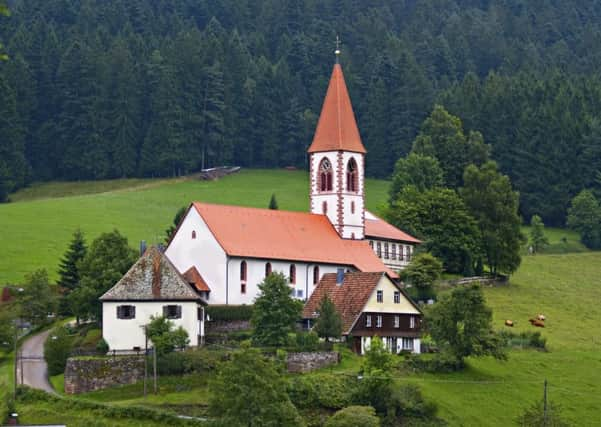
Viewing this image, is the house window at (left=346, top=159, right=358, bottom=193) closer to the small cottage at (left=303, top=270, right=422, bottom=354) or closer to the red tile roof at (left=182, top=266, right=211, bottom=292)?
the small cottage at (left=303, top=270, right=422, bottom=354)

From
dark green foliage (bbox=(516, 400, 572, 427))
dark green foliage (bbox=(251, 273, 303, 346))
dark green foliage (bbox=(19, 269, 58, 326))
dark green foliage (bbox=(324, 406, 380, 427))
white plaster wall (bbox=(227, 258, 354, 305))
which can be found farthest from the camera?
dark green foliage (bbox=(19, 269, 58, 326))

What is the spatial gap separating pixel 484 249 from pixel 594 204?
28136 mm

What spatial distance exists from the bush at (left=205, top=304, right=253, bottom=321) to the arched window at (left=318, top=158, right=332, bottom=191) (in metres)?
16.5

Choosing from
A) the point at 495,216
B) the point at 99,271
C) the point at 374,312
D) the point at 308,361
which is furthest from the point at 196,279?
the point at 495,216

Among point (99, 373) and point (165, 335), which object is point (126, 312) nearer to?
point (165, 335)

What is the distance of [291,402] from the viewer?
64.0 metres

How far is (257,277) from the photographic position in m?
83.8

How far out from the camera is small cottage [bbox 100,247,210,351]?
240 feet

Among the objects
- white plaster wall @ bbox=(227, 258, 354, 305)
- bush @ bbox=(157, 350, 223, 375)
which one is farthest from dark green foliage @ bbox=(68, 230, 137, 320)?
bush @ bbox=(157, 350, 223, 375)

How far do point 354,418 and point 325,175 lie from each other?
1384 inches

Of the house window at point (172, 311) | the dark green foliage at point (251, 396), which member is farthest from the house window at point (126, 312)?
the dark green foliage at point (251, 396)

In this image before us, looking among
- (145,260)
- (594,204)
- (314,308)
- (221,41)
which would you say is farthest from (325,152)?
(221,41)

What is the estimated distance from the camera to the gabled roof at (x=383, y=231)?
98.2 metres

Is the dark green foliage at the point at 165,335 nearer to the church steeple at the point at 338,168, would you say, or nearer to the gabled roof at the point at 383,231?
the church steeple at the point at 338,168
